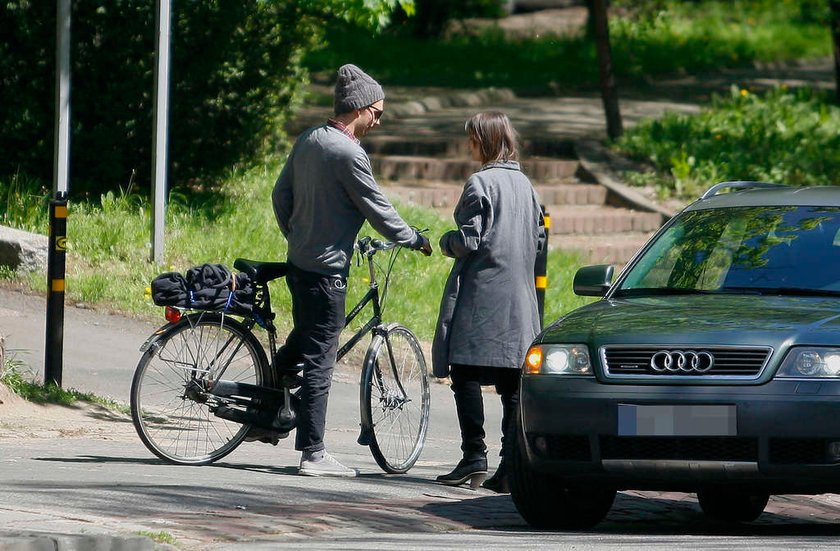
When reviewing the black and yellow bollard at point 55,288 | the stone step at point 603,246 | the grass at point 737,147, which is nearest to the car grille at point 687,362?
the black and yellow bollard at point 55,288

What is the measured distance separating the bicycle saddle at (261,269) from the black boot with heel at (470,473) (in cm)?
127

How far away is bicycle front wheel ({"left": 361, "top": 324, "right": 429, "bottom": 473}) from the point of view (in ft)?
25.6

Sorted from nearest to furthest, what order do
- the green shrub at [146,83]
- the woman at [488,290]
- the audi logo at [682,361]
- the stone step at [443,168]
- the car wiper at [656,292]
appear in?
the audi logo at [682,361], the car wiper at [656,292], the woman at [488,290], the green shrub at [146,83], the stone step at [443,168]

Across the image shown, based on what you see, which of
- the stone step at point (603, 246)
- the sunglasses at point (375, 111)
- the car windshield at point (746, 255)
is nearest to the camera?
the car windshield at point (746, 255)

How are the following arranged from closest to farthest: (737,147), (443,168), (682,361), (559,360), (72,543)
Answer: (72,543) < (682,361) < (559,360) < (443,168) < (737,147)

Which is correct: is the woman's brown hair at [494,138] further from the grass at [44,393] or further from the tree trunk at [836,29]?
the tree trunk at [836,29]

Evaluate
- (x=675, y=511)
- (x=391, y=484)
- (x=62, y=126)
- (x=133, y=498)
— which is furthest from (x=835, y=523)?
(x=62, y=126)

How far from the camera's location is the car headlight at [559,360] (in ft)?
21.1

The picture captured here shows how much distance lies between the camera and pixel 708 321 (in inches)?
252

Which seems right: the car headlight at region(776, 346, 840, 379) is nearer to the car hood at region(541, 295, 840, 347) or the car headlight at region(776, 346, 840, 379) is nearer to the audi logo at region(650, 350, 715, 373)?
the car hood at region(541, 295, 840, 347)

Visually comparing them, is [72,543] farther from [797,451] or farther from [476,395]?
[476,395]

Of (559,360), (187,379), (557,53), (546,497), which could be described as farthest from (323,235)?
(557,53)

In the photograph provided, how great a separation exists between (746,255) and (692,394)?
1310 mm

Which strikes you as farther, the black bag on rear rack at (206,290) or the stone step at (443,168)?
the stone step at (443,168)
